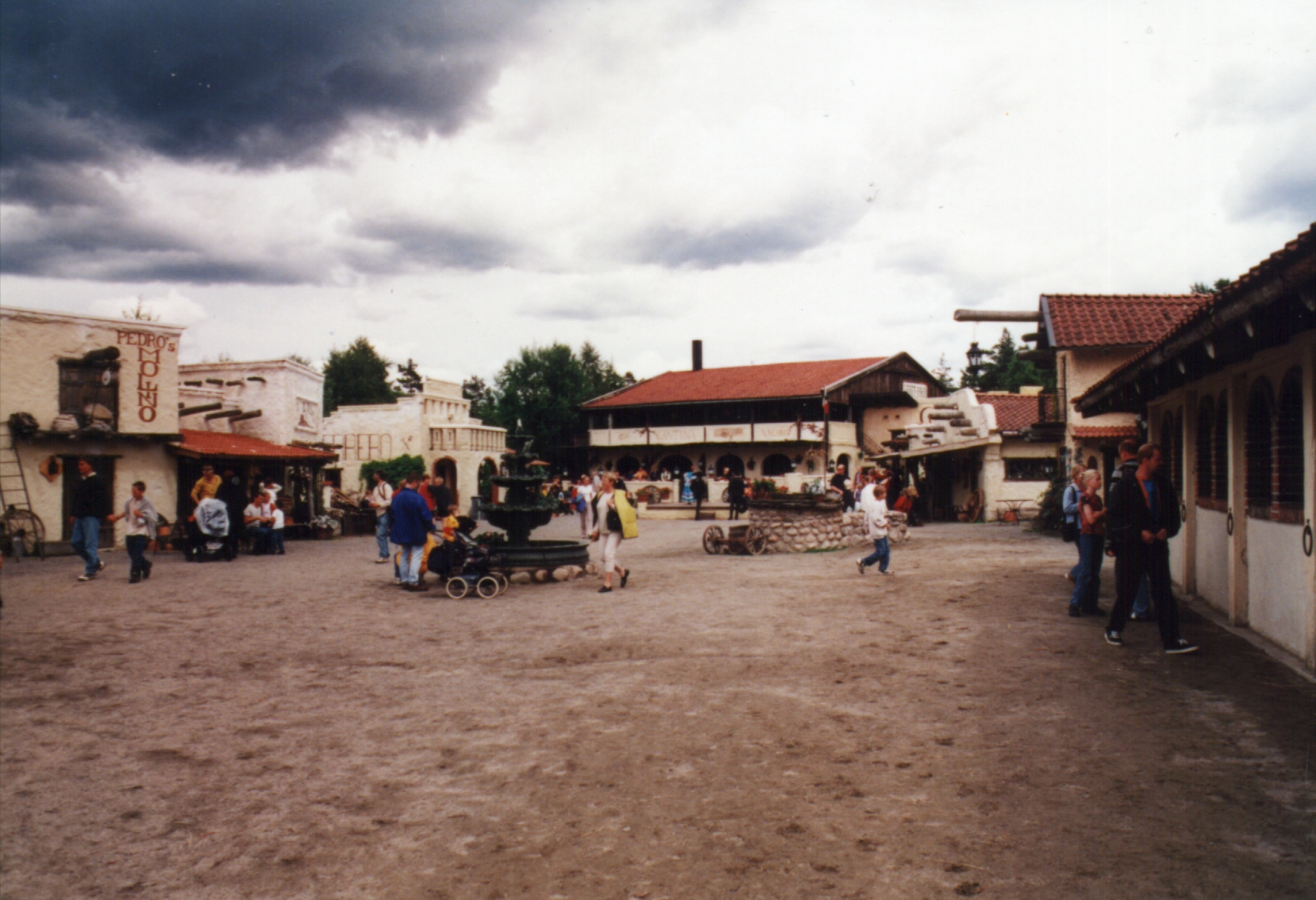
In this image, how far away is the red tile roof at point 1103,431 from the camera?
2382 cm

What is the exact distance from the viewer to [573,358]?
61.5m

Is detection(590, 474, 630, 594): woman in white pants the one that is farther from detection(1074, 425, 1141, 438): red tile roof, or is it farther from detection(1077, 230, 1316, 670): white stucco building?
detection(1074, 425, 1141, 438): red tile roof

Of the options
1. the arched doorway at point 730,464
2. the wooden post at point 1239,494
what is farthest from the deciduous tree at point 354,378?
the wooden post at point 1239,494

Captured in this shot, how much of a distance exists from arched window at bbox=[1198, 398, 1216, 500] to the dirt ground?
1820 millimetres

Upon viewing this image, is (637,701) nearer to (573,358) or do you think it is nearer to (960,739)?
(960,739)

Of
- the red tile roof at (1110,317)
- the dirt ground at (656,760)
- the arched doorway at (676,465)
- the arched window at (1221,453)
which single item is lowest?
the dirt ground at (656,760)

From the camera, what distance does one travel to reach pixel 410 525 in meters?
12.9

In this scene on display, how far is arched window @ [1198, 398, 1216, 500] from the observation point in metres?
10.1

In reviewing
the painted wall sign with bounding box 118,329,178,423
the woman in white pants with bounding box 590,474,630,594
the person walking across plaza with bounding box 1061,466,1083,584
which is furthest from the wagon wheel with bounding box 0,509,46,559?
the person walking across plaza with bounding box 1061,466,1083,584

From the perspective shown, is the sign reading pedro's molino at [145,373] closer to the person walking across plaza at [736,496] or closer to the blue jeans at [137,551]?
the blue jeans at [137,551]

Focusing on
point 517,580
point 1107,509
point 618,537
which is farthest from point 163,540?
point 1107,509

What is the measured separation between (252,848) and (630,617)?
6.23 m

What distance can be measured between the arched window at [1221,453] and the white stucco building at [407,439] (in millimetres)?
35494

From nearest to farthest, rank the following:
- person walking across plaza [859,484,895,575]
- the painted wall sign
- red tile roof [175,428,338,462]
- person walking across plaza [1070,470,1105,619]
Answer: person walking across plaza [1070,470,1105,619] < person walking across plaza [859,484,895,575] < the painted wall sign < red tile roof [175,428,338,462]
